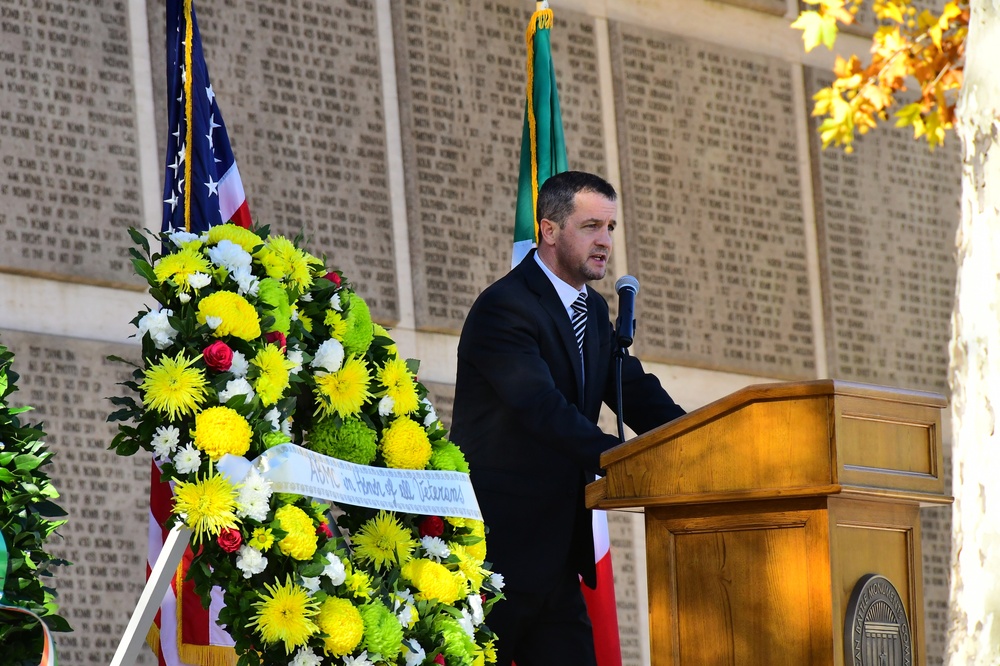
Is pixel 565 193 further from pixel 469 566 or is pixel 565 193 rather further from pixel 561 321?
pixel 469 566

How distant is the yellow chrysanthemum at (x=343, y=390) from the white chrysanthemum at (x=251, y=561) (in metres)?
0.46

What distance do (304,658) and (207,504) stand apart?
1.13 feet

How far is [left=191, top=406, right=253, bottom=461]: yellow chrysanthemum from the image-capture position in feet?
10.7

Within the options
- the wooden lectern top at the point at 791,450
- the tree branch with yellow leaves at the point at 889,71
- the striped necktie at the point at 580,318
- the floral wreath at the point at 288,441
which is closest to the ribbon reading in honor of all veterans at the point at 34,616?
the floral wreath at the point at 288,441

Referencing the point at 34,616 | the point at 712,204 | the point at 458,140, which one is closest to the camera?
the point at 34,616

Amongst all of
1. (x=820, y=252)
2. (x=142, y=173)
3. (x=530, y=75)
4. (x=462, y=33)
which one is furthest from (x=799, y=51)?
(x=142, y=173)

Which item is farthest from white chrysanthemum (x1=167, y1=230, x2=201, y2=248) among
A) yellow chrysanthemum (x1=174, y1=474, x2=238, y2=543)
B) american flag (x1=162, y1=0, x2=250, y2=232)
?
american flag (x1=162, y1=0, x2=250, y2=232)

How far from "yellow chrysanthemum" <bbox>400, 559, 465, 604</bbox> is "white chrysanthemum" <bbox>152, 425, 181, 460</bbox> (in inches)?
25.3

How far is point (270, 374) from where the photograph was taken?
3.40 m

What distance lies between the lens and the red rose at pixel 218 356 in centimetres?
331

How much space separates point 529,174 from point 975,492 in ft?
8.58

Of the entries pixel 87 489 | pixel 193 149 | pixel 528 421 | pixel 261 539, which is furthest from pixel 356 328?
pixel 87 489

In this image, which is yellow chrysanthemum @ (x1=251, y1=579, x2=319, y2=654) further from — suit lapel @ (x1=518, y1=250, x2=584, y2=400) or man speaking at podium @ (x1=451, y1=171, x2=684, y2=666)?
suit lapel @ (x1=518, y1=250, x2=584, y2=400)

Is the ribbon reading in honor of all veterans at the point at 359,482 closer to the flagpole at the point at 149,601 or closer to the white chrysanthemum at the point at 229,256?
the flagpole at the point at 149,601
